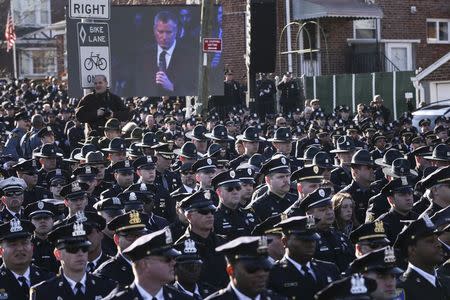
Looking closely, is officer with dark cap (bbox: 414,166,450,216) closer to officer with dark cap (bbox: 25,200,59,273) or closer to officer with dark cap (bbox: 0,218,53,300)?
officer with dark cap (bbox: 25,200,59,273)

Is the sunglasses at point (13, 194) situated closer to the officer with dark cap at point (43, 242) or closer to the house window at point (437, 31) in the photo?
the officer with dark cap at point (43, 242)

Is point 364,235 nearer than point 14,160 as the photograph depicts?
Yes

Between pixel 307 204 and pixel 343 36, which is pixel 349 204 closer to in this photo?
pixel 307 204

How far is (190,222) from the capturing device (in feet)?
34.9

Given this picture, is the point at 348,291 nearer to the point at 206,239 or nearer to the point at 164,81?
the point at 206,239

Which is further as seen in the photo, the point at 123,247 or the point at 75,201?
the point at 75,201

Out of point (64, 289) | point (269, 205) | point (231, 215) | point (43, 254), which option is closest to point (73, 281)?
point (64, 289)

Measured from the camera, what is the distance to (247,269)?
752 centimetres

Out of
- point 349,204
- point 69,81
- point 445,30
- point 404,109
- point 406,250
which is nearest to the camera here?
point 406,250

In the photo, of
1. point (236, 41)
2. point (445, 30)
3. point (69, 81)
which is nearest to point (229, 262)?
point (69, 81)

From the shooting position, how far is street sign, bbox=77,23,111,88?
58.4ft

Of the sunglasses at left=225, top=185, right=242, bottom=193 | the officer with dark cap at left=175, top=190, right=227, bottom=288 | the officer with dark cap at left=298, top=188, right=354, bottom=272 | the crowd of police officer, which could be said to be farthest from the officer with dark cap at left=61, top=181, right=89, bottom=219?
the officer with dark cap at left=298, top=188, right=354, bottom=272

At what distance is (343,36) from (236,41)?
3935 mm

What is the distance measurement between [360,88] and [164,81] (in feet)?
28.1
